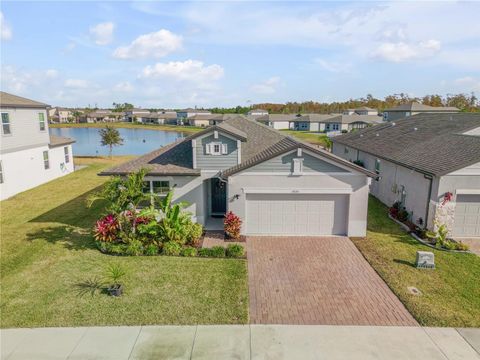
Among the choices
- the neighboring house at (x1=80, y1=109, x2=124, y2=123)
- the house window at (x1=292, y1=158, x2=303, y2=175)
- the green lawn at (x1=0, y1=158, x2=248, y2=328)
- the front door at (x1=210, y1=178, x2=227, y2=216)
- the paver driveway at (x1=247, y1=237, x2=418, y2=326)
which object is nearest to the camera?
the green lawn at (x1=0, y1=158, x2=248, y2=328)

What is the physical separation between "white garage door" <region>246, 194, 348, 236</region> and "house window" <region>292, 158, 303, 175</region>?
1123 mm

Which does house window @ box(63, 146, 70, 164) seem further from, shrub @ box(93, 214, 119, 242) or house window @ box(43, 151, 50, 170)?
shrub @ box(93, 214, 119, 242)

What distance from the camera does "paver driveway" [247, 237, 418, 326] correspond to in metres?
9.51

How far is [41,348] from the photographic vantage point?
8234mm

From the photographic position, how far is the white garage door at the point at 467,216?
1481 centimetres

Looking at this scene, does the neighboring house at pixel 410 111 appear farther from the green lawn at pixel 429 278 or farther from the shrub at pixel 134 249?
the shrub at pixel 134 249

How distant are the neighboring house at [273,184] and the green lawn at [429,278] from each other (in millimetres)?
1609

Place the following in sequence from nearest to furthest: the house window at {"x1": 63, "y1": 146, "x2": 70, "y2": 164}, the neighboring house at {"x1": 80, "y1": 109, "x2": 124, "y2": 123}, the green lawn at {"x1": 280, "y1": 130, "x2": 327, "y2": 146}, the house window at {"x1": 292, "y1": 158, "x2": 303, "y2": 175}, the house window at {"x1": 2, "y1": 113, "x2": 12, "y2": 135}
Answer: the house window at {"x1": 292, "y1": 158, "x2": 303, "y2": 175} < the house window at {"x1": 2, "y1": 113, "x2": 12, "y2": 135} < the house window at {"x1": 63, "y1": 146, "x2": 70, "y2": 164} < the green lawn at {"x1": 280, "y1": 130, "x2": 327, "y2": 146} < the neighboring house at {"x1": 80, "y1": 109, "x2": 124, "y2": 123}

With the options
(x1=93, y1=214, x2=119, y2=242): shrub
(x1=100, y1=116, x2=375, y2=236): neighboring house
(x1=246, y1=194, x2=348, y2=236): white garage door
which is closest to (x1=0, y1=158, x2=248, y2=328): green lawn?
(x1=93, y1=214, x2=119, y2=242): shrub

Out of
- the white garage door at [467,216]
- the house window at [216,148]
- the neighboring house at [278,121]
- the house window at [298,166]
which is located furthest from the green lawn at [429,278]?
the neighboring house at [278,121]

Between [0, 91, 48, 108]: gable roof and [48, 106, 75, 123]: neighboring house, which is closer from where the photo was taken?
[0, 91, 48, 108]: gable roof

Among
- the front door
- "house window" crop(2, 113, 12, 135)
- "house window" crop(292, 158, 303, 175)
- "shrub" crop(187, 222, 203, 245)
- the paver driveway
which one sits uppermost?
"house window" crop(2, 113, 12, 135)

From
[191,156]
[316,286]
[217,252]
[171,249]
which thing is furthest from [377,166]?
[171,249]

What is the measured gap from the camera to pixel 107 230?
14.1 metres
